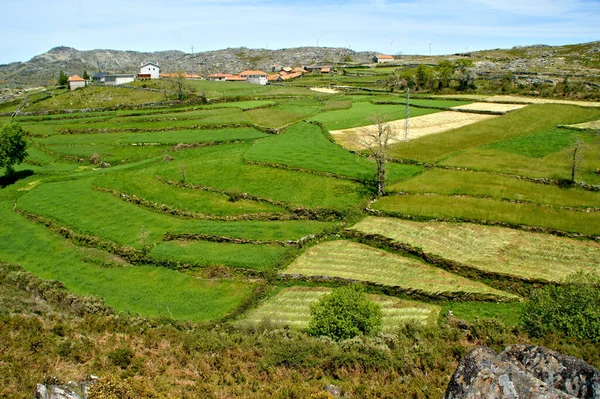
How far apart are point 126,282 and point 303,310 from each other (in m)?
15.8

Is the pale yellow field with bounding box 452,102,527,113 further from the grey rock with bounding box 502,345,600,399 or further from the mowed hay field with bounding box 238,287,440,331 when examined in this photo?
the grey rock with bounding box 502,345,600,399

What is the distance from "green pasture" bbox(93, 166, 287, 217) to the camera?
1974 inches

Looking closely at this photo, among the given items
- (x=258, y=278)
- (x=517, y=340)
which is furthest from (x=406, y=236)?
(x=517, y=340)

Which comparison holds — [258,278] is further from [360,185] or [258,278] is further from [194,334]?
[360,185]

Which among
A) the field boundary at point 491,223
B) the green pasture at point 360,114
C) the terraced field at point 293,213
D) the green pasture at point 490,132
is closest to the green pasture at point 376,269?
the terraced field at point 293,213

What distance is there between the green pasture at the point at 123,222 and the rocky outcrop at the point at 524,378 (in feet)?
91.7

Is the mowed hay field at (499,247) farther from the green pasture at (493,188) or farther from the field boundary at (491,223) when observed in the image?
the green pasture at (493,188)

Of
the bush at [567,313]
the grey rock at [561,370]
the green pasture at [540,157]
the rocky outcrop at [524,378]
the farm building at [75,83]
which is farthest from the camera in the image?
the farm building at [75,83]

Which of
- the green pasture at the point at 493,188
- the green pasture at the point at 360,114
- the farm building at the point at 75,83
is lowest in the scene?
the green pasture at the point at 493,188

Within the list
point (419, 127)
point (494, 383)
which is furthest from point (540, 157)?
point (494, 383)

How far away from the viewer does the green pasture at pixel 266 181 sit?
50875 mm

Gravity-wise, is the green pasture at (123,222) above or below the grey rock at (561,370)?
below

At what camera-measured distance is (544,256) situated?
1406 inches

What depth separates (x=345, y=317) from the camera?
1064 inches
